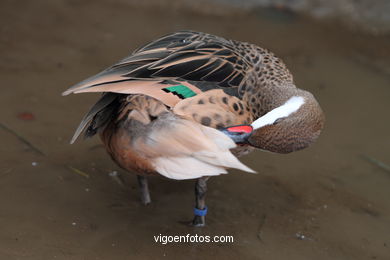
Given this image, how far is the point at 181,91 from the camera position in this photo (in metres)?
3.38

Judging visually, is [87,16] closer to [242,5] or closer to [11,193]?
[242,5]

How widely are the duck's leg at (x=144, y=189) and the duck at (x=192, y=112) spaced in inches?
14.0

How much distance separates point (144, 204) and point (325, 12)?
11.6 ft

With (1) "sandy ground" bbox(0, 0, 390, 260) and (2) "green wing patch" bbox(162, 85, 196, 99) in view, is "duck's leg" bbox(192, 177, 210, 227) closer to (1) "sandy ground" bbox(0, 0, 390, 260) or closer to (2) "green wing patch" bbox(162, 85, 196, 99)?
(1) "sandy ground" bbox(0, 0, 390, 260)

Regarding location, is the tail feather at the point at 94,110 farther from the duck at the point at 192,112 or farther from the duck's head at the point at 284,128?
the duck's head at the point at 284,128

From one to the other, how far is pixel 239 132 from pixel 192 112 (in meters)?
0.29

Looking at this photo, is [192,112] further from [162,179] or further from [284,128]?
[162,179]

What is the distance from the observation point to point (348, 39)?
20.4 ft

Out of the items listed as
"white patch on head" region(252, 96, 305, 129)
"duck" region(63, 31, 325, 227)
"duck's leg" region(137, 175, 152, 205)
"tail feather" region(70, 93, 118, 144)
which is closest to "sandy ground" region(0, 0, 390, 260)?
"duck's leg" region(137, 175, 152, 205)

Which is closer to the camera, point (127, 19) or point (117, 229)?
point (117, 229)

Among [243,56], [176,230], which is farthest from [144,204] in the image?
[243,56]

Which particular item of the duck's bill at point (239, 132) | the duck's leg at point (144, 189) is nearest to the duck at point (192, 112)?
the duck's bill at point (239, 132)

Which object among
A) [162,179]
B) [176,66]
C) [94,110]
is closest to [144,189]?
[162,179]

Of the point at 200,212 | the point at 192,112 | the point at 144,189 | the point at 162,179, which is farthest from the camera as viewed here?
the point at 162,179
